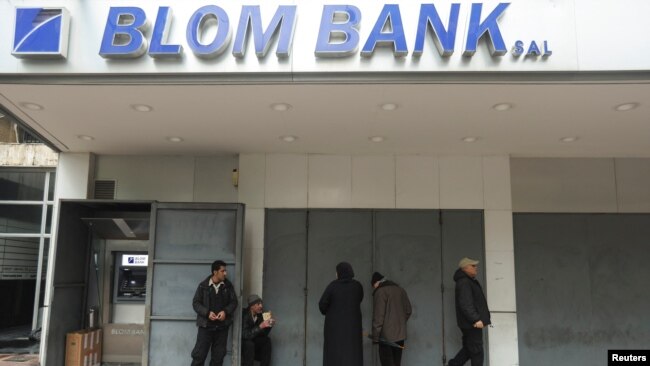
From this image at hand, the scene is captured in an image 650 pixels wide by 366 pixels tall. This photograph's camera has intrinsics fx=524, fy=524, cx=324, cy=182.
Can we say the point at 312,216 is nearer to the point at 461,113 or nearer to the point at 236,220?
the point at 236,220

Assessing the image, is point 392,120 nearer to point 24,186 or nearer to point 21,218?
point 24,186

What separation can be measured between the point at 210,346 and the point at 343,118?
3.42 metres

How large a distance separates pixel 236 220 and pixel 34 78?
307 cm

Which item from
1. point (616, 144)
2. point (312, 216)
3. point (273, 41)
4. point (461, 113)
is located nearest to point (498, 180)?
point (616, 144)

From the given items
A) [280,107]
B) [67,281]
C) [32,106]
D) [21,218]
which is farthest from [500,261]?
[21,218]

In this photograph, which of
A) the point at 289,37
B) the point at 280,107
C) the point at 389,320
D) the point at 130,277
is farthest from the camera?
the point at 130,277

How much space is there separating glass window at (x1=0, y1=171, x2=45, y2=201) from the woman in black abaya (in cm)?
629

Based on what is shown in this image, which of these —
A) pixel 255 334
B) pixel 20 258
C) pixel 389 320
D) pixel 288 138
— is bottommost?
pixel 255 334

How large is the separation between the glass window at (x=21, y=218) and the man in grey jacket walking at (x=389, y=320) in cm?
659

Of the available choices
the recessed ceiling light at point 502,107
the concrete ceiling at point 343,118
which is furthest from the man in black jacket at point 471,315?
the recessed ceiling light at point 502,107

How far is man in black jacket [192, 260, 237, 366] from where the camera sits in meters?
6.64

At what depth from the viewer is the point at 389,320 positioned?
6777 millimetres

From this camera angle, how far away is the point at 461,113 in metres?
6.21

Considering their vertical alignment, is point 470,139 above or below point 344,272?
above
